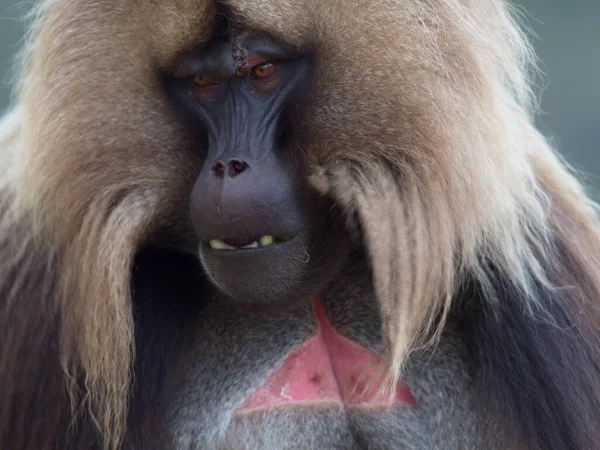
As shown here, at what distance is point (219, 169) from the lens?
2221 millimetres

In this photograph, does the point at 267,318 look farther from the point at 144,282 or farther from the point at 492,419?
the point at 492,419

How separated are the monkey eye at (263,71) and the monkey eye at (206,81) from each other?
0.08m

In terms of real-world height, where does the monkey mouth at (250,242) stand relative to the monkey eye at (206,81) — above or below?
below

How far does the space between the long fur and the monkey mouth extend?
15 centimetres

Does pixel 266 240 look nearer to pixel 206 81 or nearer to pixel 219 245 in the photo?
pixel 219 245

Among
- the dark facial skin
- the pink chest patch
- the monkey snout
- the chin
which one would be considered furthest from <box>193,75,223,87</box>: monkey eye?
the pink chest patch

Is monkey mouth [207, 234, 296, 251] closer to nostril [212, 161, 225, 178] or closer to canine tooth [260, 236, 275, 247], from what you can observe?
canine tooth [260, 236, 275, 247]

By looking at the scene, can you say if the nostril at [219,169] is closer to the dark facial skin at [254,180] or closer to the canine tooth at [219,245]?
the dark facial skin at [254,180]

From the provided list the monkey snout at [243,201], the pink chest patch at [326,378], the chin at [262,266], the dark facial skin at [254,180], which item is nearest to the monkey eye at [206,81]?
the dark facial skin at [254,180]

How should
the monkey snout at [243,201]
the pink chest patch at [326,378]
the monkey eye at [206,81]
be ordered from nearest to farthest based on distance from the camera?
the monkey snout at [243,201], the monkey eye at [206,81], the pink chest patch at [326,378]

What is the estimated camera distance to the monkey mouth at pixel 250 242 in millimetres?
2266

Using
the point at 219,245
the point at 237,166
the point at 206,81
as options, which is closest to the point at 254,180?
the point at 237,166

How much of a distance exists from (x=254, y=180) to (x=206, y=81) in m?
0.33

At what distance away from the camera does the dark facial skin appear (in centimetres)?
221
